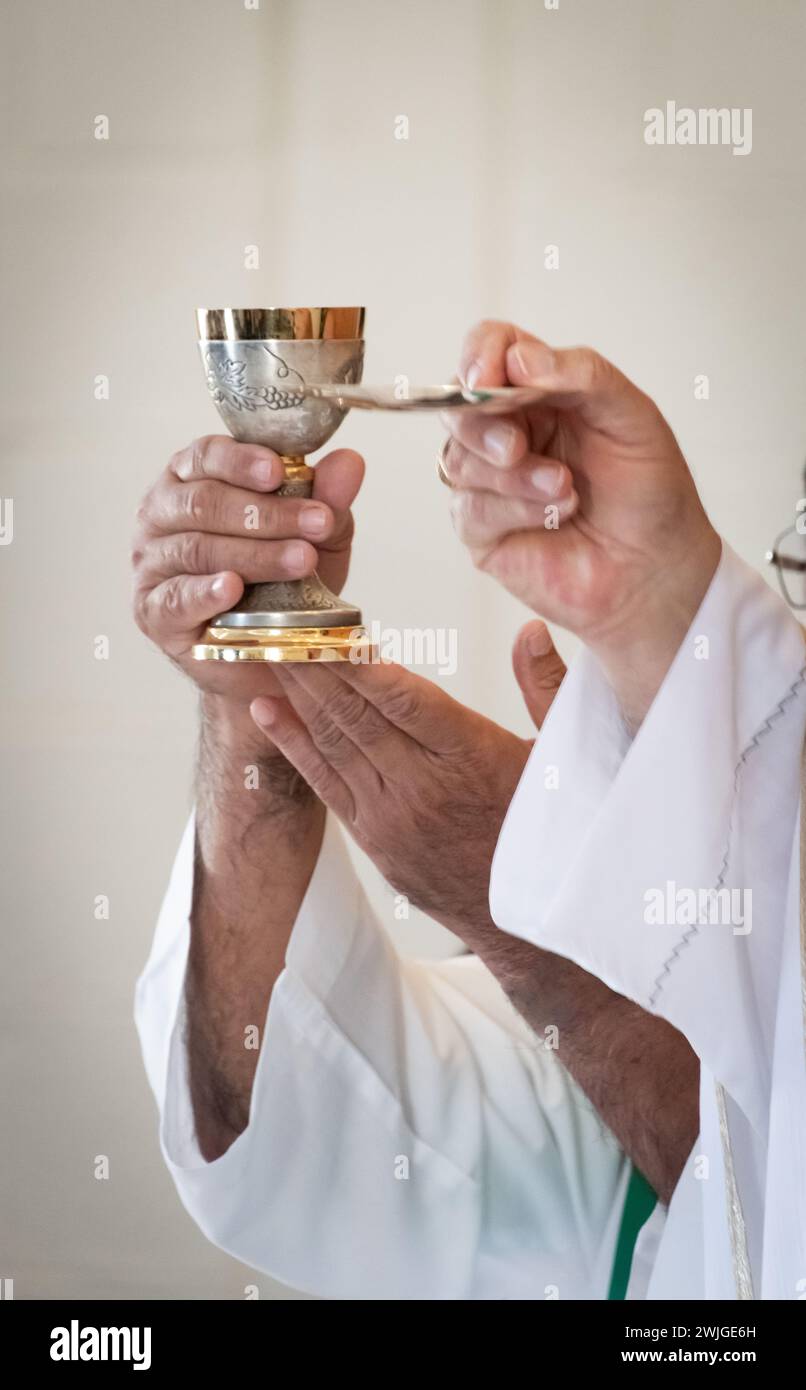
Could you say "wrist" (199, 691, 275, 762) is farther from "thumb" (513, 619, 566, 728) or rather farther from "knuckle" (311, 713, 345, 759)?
"thumb" (513, 619, 566, 728)

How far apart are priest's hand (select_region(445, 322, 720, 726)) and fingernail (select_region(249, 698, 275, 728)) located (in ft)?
1.17

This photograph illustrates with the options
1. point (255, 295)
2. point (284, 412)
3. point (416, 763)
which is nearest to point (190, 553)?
point (284, 412)

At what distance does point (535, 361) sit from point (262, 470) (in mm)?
340

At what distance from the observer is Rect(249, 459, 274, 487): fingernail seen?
1101mm

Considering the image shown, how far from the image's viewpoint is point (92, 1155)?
2846 millimetres

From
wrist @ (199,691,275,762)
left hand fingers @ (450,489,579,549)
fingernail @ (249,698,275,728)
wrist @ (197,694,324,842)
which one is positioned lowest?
wrist @ (197,694,324,842)

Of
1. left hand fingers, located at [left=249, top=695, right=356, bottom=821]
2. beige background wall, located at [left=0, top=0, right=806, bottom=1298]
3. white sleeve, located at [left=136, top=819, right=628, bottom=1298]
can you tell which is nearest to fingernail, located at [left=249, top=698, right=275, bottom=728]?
left hand fingers, located at [left=249, top=695, right=356, bottom=821]

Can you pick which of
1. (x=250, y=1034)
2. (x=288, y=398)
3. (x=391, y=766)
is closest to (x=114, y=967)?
(x=250, y=1034)

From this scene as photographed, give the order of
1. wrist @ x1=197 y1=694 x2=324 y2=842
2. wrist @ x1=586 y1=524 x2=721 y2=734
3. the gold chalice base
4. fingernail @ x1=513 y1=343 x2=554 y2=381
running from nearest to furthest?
fingernail @ x1=513 y1=343 x2=554 y2=381, wrist @ x1=586 y1=524 x2=721 y2=734, the gold chalice base, wrist @ x1=197 y1=694 x2=324 y2=842

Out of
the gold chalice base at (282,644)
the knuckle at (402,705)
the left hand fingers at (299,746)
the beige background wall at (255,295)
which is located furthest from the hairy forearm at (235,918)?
the beige background wall at (255,295)

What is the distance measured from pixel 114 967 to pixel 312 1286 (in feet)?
4.43

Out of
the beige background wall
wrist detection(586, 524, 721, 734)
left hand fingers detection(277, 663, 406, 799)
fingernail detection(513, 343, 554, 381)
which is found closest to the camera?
fingernail detection(513, 343, 554, 381)

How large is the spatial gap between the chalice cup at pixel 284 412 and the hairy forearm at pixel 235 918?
394 mm

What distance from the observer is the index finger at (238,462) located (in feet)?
3.61
